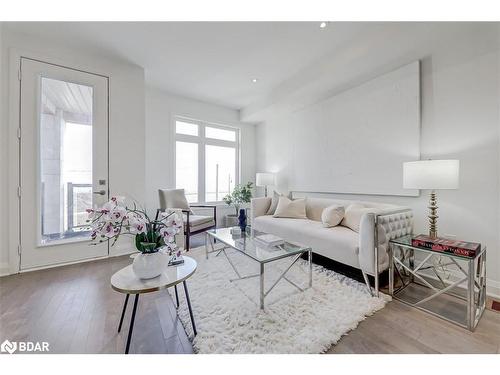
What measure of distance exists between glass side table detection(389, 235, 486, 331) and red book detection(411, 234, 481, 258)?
28 millimetres

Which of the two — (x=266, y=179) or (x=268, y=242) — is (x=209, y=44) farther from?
(x=266, y=179)

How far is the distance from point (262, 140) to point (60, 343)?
4510 millimetres

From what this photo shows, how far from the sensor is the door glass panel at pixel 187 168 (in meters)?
4.33

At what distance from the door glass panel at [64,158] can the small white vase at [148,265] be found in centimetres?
186

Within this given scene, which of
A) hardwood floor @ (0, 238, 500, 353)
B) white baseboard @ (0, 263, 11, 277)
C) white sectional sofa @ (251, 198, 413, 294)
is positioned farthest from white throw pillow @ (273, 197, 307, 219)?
white baseboard @ (0, 263, 11, 277)

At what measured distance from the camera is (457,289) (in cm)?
199

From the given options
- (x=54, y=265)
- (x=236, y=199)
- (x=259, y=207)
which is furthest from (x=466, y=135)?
(x=54, y=265)

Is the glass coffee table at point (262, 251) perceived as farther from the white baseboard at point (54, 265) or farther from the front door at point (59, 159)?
the front door at point (59, 159)

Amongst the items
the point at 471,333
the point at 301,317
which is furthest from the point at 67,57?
the point at 471,333

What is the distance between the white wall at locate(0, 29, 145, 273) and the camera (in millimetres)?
2320

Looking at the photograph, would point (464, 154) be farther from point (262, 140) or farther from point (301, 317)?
point (262, 140)

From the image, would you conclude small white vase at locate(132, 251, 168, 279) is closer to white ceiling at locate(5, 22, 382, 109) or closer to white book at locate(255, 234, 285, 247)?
white book at locate(255, 234, 285, 247)

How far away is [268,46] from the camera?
261 cm
